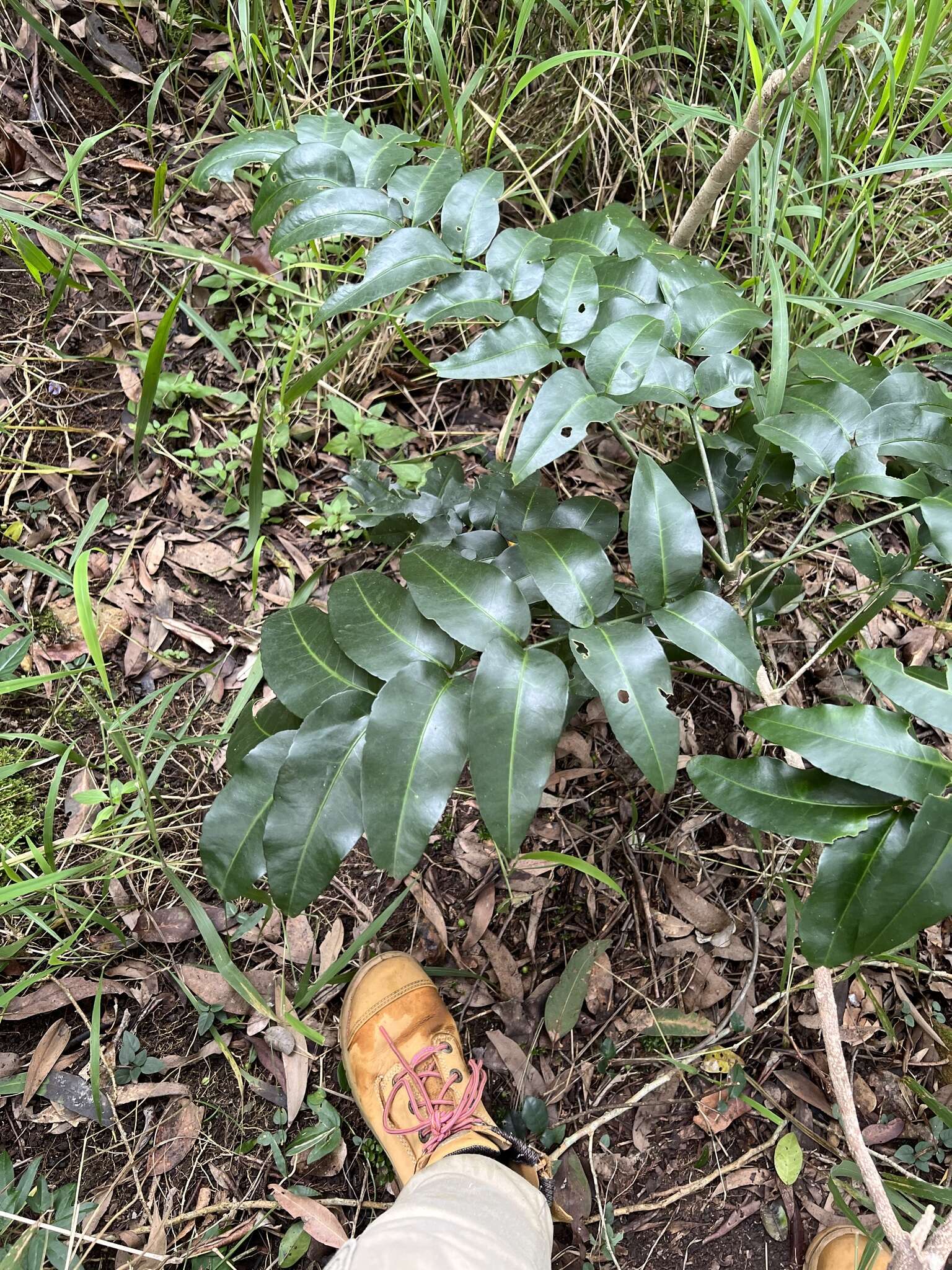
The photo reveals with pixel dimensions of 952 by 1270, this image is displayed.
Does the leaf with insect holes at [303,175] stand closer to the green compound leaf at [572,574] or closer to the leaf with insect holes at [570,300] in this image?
the leaf with insect holes at [570,300]

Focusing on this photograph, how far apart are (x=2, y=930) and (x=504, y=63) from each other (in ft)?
6.03

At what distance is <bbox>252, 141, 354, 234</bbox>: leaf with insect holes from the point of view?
96 centimetres

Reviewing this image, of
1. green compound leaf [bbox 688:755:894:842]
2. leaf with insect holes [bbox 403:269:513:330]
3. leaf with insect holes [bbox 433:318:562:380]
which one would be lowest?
green compound leaf [bbox 688:755:894:842]

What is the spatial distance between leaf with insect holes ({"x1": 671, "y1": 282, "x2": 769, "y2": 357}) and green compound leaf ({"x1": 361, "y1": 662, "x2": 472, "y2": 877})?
54 cm

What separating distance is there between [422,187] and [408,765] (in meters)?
0.70

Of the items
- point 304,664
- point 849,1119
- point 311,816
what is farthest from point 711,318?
point 849,1119

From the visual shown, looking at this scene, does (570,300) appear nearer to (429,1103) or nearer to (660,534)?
(660,534)

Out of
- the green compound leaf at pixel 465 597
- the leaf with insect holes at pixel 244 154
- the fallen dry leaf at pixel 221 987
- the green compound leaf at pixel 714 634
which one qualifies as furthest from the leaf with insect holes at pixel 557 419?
the fallen dry leaf at pixel 221 987

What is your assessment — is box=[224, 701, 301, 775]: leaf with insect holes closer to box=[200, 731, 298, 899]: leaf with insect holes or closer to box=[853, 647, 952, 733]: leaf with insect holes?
box=[200, 731, 298, 899]: leaf with insect holes

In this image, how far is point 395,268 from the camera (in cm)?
93

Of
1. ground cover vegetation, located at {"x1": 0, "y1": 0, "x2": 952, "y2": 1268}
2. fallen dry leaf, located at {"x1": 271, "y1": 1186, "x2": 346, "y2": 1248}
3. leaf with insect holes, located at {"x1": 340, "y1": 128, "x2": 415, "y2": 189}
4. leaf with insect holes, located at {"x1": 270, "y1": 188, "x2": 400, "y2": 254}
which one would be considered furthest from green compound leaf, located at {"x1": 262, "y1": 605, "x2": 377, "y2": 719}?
fallen dry leaf, located at {"x1": 271, "y1": 1186, "x2": 346, "y2": 1248}

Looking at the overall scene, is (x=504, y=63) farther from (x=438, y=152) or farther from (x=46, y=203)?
(x=46, y=203)

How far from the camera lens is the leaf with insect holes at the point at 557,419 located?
858mm

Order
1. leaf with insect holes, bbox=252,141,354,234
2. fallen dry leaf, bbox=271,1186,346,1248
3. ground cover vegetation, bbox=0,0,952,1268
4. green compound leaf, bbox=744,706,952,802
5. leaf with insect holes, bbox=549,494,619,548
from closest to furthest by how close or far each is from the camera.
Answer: green compound leaf, bbox=744,706,952,802, ground cover vegetation, bbox=0,0,952,1268, leaf with insect holes, bbox=252,141,354,234, leaf with insect holes, bbox=549,494,619,548, fallen dry leaf, bbox=271,1186,346,1248
